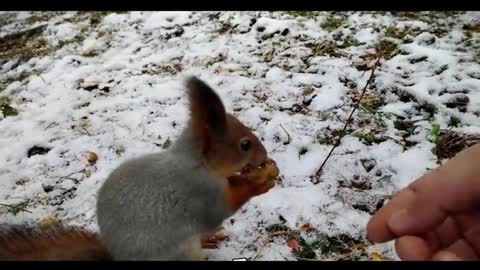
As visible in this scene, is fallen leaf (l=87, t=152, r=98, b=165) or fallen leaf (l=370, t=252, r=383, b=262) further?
fallen leaf (l=87, t=152, r=98, b=165)

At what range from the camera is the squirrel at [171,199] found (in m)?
1.33

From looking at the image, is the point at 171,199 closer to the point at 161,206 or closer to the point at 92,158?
the point at 161,206

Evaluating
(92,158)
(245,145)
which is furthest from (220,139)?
(92,158)

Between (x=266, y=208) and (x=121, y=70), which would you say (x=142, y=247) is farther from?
(x=121, y=70)

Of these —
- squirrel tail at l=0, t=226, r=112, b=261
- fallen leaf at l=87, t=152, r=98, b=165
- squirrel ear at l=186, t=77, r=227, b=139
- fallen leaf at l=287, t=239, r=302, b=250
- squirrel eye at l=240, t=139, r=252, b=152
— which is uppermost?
squirrel ear at l=186, t=77, r=227, b=139

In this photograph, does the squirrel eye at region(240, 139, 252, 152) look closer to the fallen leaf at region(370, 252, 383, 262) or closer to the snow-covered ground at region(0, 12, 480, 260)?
the snow-covered ground at region(0, 12, 480, 260)

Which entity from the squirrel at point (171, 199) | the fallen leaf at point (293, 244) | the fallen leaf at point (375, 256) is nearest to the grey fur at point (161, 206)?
the squirrel at point (171, 199)

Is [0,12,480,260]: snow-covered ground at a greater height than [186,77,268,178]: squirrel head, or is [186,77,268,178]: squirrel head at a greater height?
[186,77,268,178]: squirrel head

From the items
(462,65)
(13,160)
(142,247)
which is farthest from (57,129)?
(462,65)

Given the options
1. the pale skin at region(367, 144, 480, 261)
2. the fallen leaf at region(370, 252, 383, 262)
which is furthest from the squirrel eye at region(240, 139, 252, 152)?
the fallen leaf at region(370, 252, 383, 262)

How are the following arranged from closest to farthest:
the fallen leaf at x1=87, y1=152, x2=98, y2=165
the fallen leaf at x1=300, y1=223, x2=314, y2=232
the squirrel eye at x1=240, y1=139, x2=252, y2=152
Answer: the squirrel eye at x1=240, y1=139, x2=252, y2=152, the fallen leaf at x1=300, y1=223, x2=314, y2=232, the fallen leaf at x1=87, y1=152, x2=98, y2=165

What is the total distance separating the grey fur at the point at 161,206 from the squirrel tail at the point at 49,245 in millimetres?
63

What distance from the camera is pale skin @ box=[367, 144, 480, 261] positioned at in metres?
1.28

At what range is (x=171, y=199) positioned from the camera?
138 cm
